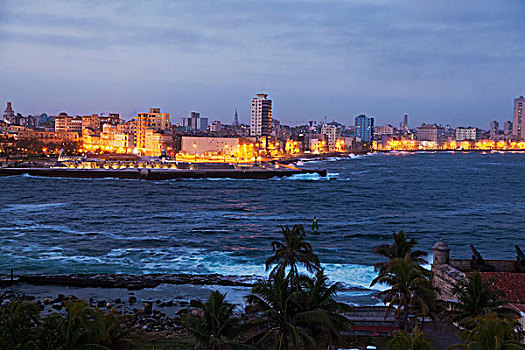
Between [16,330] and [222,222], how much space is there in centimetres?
4181

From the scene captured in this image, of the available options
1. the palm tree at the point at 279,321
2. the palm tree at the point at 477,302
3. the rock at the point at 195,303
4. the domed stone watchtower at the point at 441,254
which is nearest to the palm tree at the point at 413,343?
the palm tree at the point at 279,321

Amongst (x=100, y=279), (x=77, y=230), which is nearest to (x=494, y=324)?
(x=100, y=279)

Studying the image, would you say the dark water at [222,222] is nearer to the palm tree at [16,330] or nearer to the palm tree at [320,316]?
the palm tree at [320,316]

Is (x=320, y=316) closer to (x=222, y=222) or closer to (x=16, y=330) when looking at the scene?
(x=16, y=330)

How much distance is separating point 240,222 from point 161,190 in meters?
38.1

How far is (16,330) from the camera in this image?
1525 centimetres

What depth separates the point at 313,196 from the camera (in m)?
85.6

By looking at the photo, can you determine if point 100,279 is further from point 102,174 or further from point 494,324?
point 102,174

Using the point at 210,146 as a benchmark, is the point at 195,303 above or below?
below

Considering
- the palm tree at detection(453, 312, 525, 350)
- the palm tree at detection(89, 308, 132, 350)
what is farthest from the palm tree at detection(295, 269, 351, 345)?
the palm tree at detection(89, 308, 132, 350)

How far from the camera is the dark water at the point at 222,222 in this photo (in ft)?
125

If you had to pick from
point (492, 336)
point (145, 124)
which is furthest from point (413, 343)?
point (145, 124)

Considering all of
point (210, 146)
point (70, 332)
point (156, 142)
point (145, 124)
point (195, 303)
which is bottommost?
point (195, 303)

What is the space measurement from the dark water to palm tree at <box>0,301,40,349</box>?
739 inches
